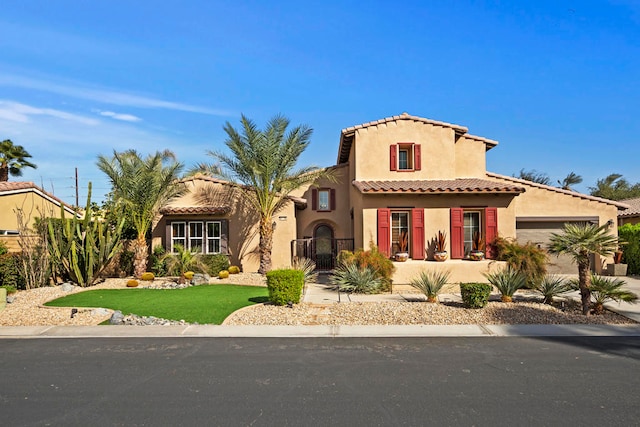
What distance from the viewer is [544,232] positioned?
1814 centimetres

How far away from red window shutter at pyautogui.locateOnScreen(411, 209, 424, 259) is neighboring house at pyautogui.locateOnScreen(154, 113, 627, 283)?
1.5 inches

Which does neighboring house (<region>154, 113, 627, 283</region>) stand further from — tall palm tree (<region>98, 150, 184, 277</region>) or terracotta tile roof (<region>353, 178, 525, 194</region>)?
tall palm tree (<region>98, 150, 184, 277</region>)

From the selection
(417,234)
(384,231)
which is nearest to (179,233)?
(384,231)

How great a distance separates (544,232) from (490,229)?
4.48 metres

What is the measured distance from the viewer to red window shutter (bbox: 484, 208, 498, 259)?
15250 mm

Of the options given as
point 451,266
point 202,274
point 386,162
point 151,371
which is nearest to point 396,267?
point 451,266

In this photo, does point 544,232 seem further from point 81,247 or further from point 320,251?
point 81,247

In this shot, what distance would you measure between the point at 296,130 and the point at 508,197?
29.6 ft

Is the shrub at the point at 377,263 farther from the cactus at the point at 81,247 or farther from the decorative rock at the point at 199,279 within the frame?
the cactus at the point at 81,247

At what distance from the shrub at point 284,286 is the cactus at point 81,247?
821cm

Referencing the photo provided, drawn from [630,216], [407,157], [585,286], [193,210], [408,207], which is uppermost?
[407,157]

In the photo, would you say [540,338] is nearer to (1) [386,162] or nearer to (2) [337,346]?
(2) [337,346]

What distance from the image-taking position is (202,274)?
1638cm

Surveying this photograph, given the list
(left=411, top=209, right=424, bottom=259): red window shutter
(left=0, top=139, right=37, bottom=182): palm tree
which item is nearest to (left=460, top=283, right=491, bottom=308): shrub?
(left=411, top=209, right=424, bottom=259): red window shutter
